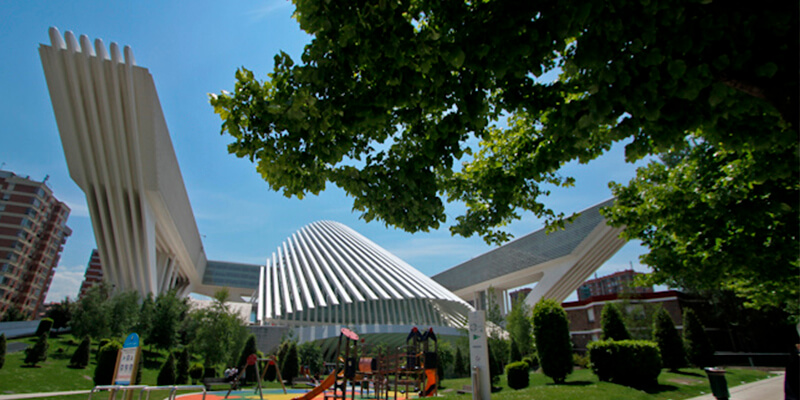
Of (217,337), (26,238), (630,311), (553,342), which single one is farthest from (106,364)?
(26,238)

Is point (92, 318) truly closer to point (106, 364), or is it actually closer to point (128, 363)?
point (106, 364)

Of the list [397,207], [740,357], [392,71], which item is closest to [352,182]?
[397,207]

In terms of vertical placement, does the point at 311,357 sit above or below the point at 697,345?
below

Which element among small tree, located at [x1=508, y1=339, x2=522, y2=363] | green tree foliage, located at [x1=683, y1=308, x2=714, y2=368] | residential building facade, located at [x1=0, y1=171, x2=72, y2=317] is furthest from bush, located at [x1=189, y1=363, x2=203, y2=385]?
residential building facade, located at [x1=0, y1=171, x2=72, y2=317]

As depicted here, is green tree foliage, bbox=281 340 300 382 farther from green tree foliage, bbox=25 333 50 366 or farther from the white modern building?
green tree foliage, bbox=25 333 50 366

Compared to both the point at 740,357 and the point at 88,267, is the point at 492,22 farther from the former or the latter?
the point at 88,267

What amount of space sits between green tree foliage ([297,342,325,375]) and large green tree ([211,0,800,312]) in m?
21.8

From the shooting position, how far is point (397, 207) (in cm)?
588

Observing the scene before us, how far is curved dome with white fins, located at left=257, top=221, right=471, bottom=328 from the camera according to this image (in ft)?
96.8

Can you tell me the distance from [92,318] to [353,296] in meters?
16.8


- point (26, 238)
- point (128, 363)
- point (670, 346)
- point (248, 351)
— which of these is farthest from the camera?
point (26, 238)

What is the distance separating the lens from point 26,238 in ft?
184

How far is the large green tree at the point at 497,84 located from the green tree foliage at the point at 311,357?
21792 mm

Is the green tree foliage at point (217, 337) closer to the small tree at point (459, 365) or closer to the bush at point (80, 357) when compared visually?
the bush at point (80, 357)
